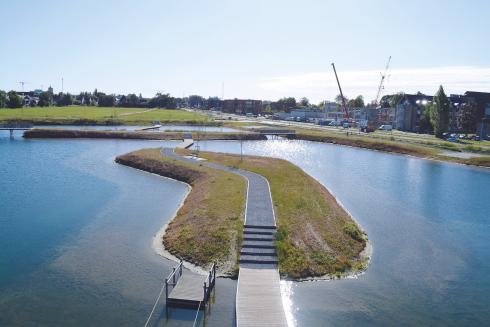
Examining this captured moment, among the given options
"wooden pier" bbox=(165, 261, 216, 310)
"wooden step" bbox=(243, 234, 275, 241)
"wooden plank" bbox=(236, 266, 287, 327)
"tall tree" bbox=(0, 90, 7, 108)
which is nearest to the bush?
"wooden step" bbox=(243, 234, 275, 241)

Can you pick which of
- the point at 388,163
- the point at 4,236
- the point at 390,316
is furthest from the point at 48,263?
the point at 388,163

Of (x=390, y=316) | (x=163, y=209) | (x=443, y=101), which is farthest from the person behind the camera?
(x=443, y=101)

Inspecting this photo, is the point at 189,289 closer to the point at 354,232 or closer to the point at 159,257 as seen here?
the point at 159,257

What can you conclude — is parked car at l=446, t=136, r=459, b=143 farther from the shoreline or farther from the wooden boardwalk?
the wooden boardwalk

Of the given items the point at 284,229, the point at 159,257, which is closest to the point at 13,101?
the point at 159,257

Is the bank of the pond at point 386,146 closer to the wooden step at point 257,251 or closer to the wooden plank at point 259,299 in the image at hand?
the wooden step at point 257,251

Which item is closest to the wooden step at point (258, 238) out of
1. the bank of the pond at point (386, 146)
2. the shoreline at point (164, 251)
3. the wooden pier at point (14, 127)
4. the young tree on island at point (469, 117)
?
the shoreline at point (164, 251)

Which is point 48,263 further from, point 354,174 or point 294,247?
point 354,174
